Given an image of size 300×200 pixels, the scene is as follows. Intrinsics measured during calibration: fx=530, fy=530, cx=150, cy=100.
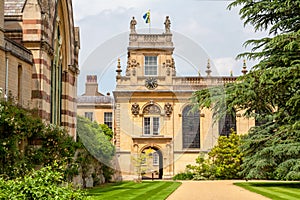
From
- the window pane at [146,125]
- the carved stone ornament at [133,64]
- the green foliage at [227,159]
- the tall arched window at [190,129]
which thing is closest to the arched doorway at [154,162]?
the window pane at [146,125]

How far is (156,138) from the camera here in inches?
1822

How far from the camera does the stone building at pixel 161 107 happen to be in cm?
4694

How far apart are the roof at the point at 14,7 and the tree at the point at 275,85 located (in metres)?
7.36

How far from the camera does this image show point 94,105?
5178 cm

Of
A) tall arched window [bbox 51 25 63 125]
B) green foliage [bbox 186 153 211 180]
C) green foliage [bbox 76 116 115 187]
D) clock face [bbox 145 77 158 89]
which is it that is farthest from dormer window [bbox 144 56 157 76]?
tall arched window [bbox 51 25 63 125]

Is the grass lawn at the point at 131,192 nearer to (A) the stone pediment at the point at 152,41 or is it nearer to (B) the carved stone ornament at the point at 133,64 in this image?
(B) the carved stone ornament at the point at 133,64

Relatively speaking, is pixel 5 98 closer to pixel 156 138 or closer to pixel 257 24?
pixel 257 24

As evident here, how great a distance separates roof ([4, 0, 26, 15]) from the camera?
774 inches

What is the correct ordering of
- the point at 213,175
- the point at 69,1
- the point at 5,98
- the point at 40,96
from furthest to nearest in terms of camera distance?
the point at 213,175
the point at 69,1
the point at 40,96
the point at 5,98

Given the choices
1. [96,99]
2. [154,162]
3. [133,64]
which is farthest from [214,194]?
[96,99]

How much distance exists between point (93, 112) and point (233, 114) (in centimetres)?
3330

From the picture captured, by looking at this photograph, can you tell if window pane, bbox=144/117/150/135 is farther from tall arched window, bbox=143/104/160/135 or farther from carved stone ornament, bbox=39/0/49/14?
carved stone ornament, bbox=39/0/49/14

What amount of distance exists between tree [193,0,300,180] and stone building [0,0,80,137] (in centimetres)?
585

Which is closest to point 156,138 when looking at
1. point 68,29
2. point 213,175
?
point 213,175
